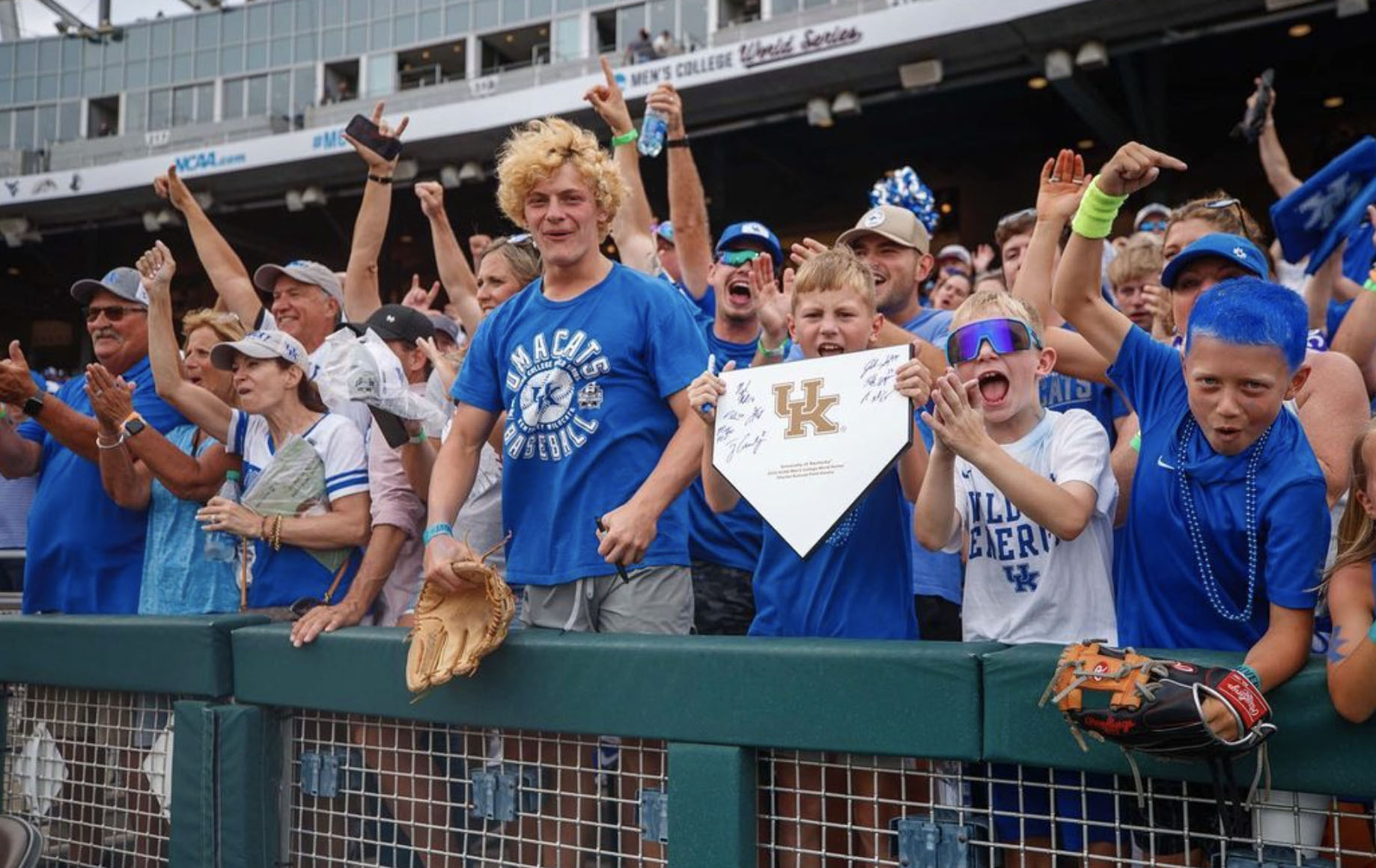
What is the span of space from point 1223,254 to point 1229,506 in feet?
2.86

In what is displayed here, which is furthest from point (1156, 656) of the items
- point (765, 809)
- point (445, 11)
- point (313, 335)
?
point (445, 11)

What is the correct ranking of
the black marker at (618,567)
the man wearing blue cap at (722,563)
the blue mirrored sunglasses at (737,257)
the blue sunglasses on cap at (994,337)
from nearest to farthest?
the black marker at (618,567) → the blue sunglasses on cap at (994,337) → the man wearing blue cap at (722,563) → the blue mirrored sunglasses at (737,257)

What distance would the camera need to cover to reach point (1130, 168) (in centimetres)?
261

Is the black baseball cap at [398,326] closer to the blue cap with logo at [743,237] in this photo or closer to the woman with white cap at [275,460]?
the woman with white cap at [275,460]

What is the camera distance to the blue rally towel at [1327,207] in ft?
10.5

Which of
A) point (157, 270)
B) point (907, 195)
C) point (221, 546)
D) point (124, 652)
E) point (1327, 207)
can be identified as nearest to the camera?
point (124, 652)

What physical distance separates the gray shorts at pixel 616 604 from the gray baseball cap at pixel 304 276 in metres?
2.36

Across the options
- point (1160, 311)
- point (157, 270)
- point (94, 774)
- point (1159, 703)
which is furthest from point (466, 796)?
point (157, 270)

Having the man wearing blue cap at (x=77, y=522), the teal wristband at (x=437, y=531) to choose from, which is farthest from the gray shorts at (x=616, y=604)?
the man wearing blue cap at (x=77, y=522)

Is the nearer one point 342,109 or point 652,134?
point 652,134

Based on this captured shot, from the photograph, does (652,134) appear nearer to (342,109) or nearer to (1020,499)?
(1020,499)

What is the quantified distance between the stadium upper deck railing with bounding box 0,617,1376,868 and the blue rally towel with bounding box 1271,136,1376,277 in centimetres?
198

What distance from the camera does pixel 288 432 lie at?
3785 mm

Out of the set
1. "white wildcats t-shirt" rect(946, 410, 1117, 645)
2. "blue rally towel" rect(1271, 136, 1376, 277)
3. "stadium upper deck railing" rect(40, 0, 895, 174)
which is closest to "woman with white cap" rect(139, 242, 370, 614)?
"white wildcats t-shirt" rect(946, 410, 1117, 645)
